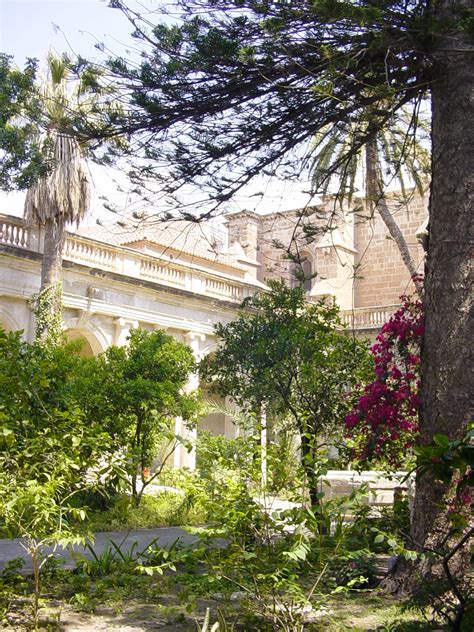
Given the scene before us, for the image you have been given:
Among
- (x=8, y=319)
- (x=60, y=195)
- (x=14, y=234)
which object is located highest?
(x=60, y=195)

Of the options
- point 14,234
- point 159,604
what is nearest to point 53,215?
point 14,234

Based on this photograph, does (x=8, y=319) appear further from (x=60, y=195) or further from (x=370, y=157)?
(x=370, y=157)

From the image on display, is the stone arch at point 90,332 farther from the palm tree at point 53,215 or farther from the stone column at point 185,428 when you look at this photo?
the stone column at point 185,428

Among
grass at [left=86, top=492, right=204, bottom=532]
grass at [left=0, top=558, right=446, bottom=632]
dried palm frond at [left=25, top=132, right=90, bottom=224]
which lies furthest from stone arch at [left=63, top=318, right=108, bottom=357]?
grass at [left=0, top=558, right=446, bottom=632]

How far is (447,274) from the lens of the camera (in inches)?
236

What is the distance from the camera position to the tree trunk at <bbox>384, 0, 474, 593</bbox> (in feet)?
18.9

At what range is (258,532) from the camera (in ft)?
16.7

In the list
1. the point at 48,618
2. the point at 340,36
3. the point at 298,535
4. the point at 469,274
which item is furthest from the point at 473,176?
the point at 48,618

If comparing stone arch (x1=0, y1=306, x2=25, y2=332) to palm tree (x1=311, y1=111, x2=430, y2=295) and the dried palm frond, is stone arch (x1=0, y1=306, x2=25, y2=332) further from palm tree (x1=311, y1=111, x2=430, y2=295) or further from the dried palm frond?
palm tree (x1=311, y1=111, x2=430, y2=295)

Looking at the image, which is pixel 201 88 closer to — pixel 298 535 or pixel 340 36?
pixel 340 36

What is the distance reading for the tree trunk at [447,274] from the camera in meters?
5.75

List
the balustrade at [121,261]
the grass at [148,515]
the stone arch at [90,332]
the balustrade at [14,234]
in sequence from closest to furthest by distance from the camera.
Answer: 1. the grass at [148,515]
2. the balustrade at [14,234]
3. the balustrade at [121,261]
4. the stone arch at [90,332]

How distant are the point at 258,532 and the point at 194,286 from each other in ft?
59.7

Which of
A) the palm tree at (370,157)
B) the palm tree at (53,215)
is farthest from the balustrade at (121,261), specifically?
the palm tree at (370,157)
